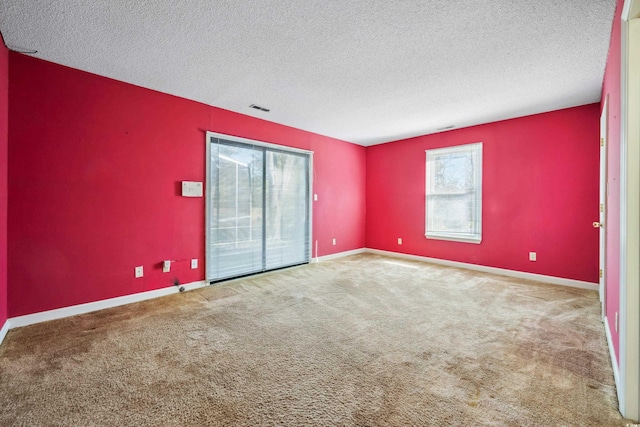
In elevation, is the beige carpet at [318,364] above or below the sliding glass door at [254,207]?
below

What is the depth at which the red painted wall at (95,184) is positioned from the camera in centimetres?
256

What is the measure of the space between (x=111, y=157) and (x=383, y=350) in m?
Answer: 3.31

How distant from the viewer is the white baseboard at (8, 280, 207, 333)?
2.53 meters

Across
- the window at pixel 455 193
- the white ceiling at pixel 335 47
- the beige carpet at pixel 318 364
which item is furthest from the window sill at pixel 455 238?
the white ceiling at pixel 335 47

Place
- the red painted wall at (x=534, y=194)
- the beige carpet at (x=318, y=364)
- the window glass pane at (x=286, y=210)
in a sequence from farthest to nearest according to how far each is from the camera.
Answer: the window glass pane at (x=286, y=210) < the red painted wall at (x=534, y=194) < the beige carpet at (x=318, y=364)

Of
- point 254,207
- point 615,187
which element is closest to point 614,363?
point 615,187

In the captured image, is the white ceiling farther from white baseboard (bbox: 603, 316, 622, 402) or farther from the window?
white baseboard (bbox: 603, 316, 622, 402)

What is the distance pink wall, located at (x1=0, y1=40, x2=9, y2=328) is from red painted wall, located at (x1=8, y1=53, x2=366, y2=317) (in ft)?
0.28

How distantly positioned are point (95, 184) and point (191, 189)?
0.97 metres

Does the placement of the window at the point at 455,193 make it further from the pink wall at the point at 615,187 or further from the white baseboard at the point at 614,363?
the white baseboard at the point at 614,363

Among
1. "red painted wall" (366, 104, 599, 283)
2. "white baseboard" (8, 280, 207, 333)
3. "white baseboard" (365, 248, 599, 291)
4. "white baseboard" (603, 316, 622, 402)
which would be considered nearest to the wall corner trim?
"white baseboard" (603, 316, 622, 402)

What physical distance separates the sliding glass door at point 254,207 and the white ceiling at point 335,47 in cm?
86

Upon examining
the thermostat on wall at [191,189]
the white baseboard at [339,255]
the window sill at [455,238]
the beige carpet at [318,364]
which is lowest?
the beige carpet at [318,364]

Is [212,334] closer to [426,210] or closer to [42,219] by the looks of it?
[42,219]
